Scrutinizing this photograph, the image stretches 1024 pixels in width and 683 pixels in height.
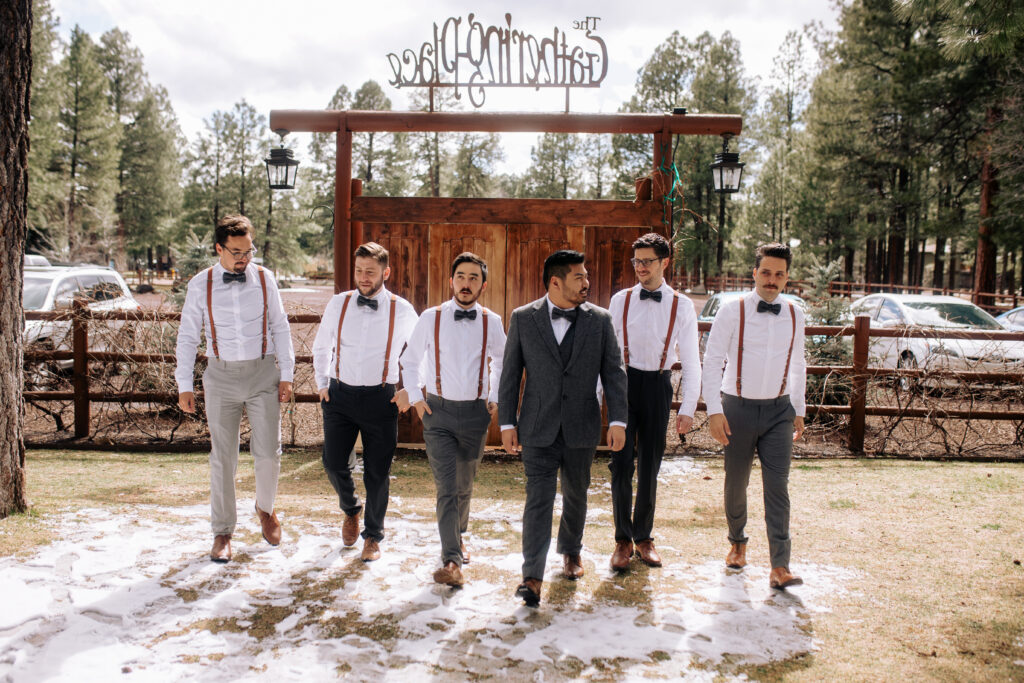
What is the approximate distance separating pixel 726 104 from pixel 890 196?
16.0 m

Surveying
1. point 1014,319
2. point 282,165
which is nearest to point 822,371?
point 282,165

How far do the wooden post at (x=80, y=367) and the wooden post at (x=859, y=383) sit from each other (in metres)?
8.33

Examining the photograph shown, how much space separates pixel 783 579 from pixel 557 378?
5.63 ft

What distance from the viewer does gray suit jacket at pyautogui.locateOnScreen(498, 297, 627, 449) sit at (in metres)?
3.73

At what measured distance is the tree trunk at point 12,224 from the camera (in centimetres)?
463

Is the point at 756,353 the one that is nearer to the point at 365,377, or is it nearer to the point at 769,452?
the point at 769,452

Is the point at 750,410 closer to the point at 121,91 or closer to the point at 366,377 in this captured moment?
the point at 366,377

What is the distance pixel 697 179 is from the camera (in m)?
43.5

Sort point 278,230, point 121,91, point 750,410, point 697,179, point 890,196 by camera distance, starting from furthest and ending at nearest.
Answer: point 121,91
point 697,179
point 278,230
point 890,196
point 750,410

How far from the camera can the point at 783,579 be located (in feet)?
12.9

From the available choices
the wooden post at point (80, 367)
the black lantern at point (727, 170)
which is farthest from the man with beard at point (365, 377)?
the black lantern at point (727, 170)

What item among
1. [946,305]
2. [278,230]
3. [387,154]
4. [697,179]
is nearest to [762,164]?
[697,179]

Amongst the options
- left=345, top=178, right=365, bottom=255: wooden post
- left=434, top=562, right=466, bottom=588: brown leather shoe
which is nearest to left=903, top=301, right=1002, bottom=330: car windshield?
left=345, top=178, right=365, bottom=255: wooden post

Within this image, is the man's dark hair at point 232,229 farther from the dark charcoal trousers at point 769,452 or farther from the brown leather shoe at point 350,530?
the dark charcoal trousers at point 769,452
